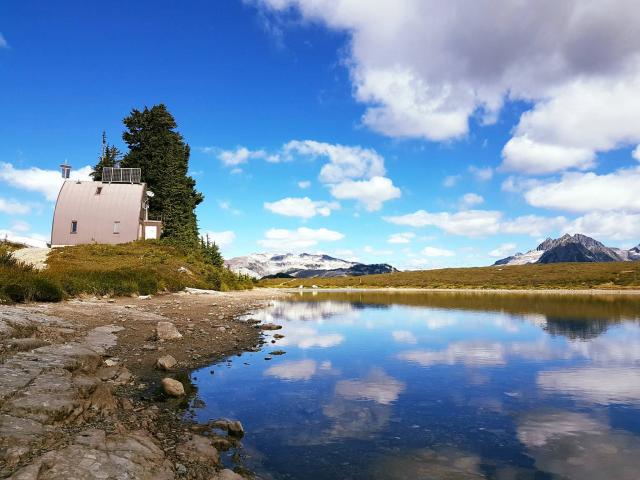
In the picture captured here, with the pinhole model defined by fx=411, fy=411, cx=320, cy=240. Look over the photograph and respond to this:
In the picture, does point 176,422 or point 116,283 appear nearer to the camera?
point 176,422

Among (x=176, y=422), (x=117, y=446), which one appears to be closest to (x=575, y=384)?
(x=176, y=422)

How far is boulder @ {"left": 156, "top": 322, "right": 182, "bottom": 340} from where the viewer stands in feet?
56.1

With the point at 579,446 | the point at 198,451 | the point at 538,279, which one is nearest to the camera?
the point at 198,451

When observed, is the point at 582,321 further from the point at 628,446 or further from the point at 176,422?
the point at 176,422

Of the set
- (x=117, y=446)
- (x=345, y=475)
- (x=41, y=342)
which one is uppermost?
(x=41, y=342)

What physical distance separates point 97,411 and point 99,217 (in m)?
64.3

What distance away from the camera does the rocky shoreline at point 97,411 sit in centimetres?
563

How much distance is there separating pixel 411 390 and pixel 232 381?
17.8 feet

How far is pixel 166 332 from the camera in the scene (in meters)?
17.4

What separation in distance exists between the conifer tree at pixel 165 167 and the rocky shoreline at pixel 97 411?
5367cm

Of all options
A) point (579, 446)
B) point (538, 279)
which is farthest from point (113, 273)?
point (538, 279)

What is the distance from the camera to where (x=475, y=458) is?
773 cm

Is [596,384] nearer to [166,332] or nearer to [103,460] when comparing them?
[103,460]

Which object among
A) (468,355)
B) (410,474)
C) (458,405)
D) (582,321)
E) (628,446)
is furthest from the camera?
(582,321)
